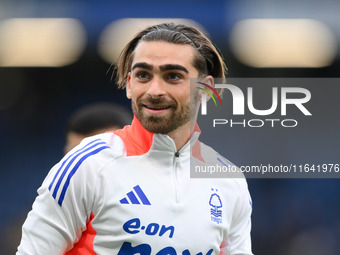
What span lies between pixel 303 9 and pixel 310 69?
44 cm

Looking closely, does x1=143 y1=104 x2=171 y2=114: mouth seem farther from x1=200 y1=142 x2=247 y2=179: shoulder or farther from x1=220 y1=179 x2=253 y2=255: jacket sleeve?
x1=220 y1=179 x2=253 y2=255: jacket sleeve

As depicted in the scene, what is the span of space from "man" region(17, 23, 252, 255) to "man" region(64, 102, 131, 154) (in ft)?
4.37

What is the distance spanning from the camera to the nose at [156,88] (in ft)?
6.84

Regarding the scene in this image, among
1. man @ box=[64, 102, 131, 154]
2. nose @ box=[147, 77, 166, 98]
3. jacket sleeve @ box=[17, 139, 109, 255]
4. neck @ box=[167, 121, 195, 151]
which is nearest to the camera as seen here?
jacket sleeve @ box=[17, 139, 109, 255]

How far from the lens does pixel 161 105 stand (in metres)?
2.12

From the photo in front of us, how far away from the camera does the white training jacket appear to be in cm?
199

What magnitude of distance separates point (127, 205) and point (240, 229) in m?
0.52

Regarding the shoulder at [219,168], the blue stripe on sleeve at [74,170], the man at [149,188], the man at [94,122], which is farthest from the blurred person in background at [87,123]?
the blue stripe on sleeve at [74,170]

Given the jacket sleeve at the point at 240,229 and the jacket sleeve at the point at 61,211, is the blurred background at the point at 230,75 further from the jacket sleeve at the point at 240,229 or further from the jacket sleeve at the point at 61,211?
the jacket sleeve at the point at 61,211

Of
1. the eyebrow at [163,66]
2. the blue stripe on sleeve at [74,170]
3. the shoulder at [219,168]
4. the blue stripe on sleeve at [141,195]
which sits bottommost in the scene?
the shoulder at [219,168]

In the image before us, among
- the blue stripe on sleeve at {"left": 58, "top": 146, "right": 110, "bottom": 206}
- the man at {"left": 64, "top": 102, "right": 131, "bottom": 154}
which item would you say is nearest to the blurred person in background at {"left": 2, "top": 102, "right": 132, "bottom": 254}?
the man at {"left": 64, "top": 102, "right": 131, "bottom": 154}

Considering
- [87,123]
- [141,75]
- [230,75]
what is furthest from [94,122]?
[141,75]

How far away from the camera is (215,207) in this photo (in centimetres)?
217

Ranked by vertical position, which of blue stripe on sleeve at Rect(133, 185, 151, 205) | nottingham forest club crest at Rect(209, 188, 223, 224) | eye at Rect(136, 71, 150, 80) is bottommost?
nottingham forest club crest at Rect(209, 188, 223, 224)
